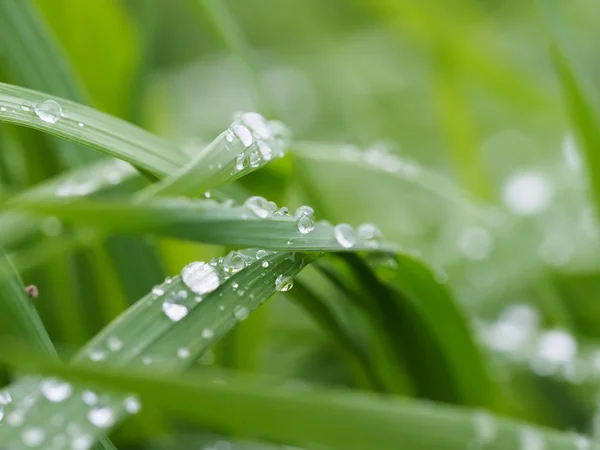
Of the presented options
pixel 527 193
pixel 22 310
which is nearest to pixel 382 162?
pixel 22 310

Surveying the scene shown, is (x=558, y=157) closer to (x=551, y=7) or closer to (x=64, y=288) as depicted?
(x=551, y=7)

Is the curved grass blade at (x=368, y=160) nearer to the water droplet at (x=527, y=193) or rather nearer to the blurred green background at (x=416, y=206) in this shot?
the blurred green background at (x=416, y=206)

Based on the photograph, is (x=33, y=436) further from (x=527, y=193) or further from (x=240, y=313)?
(x=527, y=193)

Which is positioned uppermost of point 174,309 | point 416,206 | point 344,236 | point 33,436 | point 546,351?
point 416,206

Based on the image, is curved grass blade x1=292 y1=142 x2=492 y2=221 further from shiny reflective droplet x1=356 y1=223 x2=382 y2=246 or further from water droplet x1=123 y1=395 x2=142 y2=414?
water droplet x1=123 y1=395 x2=142 y2=414

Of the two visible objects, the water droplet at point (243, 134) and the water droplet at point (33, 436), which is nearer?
the water droplet at point (33, 436)

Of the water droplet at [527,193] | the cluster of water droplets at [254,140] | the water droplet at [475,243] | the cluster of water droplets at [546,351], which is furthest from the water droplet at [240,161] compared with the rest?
the water droplet at [527,193]

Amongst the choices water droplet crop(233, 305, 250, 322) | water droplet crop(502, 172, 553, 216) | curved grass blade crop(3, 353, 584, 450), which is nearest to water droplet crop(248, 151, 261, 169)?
water droplet crop(233, 305, 250, 322)

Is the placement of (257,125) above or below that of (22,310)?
above
